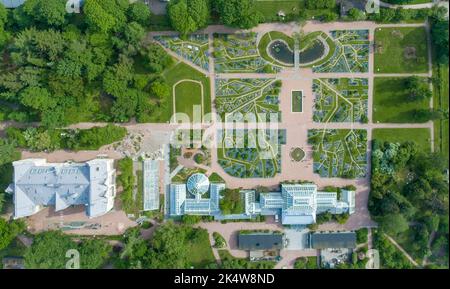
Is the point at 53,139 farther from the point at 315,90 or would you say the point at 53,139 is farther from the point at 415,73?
the point at 415,73

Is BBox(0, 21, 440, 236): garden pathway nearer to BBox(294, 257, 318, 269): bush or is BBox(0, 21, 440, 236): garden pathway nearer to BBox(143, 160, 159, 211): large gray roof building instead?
BBox(143, 160, 159, 211): large gray roof building

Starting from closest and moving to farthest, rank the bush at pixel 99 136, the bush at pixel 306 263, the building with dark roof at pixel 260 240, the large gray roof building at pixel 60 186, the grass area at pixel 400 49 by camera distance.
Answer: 1. the large gray roof building at pixel 60 186
2. the bush at pixel 99 136
3. the grass area at pixel 400 49
4. the building with dark roof at pixel 260 240
5. the bush at pixel 306 263

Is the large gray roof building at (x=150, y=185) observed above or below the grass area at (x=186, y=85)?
below

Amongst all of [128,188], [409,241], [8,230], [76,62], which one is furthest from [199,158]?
[409,241]

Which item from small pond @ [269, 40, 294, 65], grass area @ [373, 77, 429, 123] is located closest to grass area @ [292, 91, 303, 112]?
small pond @ [269, 40, 294, 65]

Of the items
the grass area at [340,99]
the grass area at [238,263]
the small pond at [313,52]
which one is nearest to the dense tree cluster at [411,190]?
the grass area at [340,99]

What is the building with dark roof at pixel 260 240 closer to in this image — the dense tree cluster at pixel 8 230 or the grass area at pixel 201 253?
the grass area at pixel 201 253
